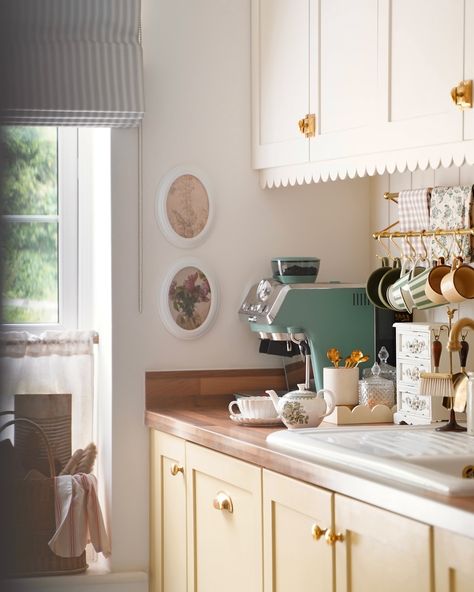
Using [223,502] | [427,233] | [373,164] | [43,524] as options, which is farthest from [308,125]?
[43,524]

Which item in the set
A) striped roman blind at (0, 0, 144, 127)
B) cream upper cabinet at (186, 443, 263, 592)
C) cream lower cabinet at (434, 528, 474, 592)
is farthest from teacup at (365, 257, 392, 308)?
cream lower cabinet at (434, 528, 474, 592)

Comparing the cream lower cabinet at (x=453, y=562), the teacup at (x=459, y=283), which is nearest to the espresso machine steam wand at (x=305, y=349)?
the teacup at (x=459, y=283)

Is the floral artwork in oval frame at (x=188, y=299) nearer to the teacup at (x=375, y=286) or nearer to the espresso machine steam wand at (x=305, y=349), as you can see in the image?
the espresso machine steam wand at (x=305, y=349)

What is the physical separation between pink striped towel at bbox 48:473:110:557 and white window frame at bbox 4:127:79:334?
22.4 inches

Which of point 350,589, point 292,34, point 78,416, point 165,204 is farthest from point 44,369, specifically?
point 350,589

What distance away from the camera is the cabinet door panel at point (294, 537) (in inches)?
70.6

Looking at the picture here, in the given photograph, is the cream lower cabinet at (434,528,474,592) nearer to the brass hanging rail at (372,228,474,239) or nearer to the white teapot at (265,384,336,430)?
the white teapot at (265,384,336,430)

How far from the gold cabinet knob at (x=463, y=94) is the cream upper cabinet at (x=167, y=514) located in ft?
3.95

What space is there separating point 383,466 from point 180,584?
1.17 m

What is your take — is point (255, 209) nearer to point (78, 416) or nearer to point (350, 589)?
point (78, 416)

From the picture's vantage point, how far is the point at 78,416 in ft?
A: 9.84

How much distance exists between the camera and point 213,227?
290cm

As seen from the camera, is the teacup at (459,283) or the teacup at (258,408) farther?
the teacup at (258,408)

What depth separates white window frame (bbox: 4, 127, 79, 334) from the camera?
Result: 3.07 m
